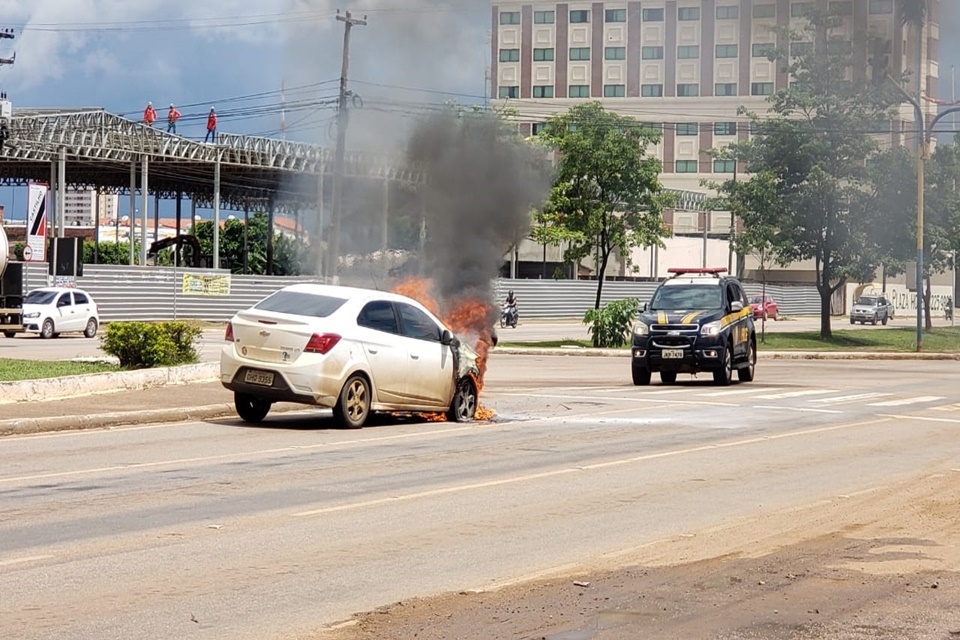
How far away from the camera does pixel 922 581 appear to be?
8789 millimetres

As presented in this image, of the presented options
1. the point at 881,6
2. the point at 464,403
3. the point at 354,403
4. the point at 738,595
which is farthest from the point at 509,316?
the point at 738,595

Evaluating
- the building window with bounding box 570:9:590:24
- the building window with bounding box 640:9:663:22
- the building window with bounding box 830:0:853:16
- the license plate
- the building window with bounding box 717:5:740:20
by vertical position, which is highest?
the building window with bounding box 570:9:590:24

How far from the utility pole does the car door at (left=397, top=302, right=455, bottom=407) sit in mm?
4409

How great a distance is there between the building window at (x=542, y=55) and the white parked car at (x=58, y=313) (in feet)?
95.6

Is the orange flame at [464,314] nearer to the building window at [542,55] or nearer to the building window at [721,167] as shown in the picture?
the building window at [542,55]

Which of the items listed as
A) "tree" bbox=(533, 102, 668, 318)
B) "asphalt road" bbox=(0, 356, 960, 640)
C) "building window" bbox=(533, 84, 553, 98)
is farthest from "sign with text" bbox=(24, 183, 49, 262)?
"building window" bbox=(533, 84, 553, 98)

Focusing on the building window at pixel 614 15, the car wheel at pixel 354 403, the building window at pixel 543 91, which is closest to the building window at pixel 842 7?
the car wheel at pixel 354 403

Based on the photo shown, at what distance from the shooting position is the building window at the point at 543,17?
5803 centimetres

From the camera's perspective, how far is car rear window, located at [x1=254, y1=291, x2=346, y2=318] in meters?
18.3

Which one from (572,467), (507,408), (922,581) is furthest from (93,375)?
(922,581)

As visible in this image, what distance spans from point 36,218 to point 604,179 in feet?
68.3

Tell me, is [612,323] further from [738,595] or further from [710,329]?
[738,595]

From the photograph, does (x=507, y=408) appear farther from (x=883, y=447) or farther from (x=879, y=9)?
(x=879, y=9)

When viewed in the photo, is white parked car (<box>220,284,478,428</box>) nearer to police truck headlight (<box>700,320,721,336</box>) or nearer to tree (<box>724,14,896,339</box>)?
police truck headlight (<box>700,320,721,336</box>)
